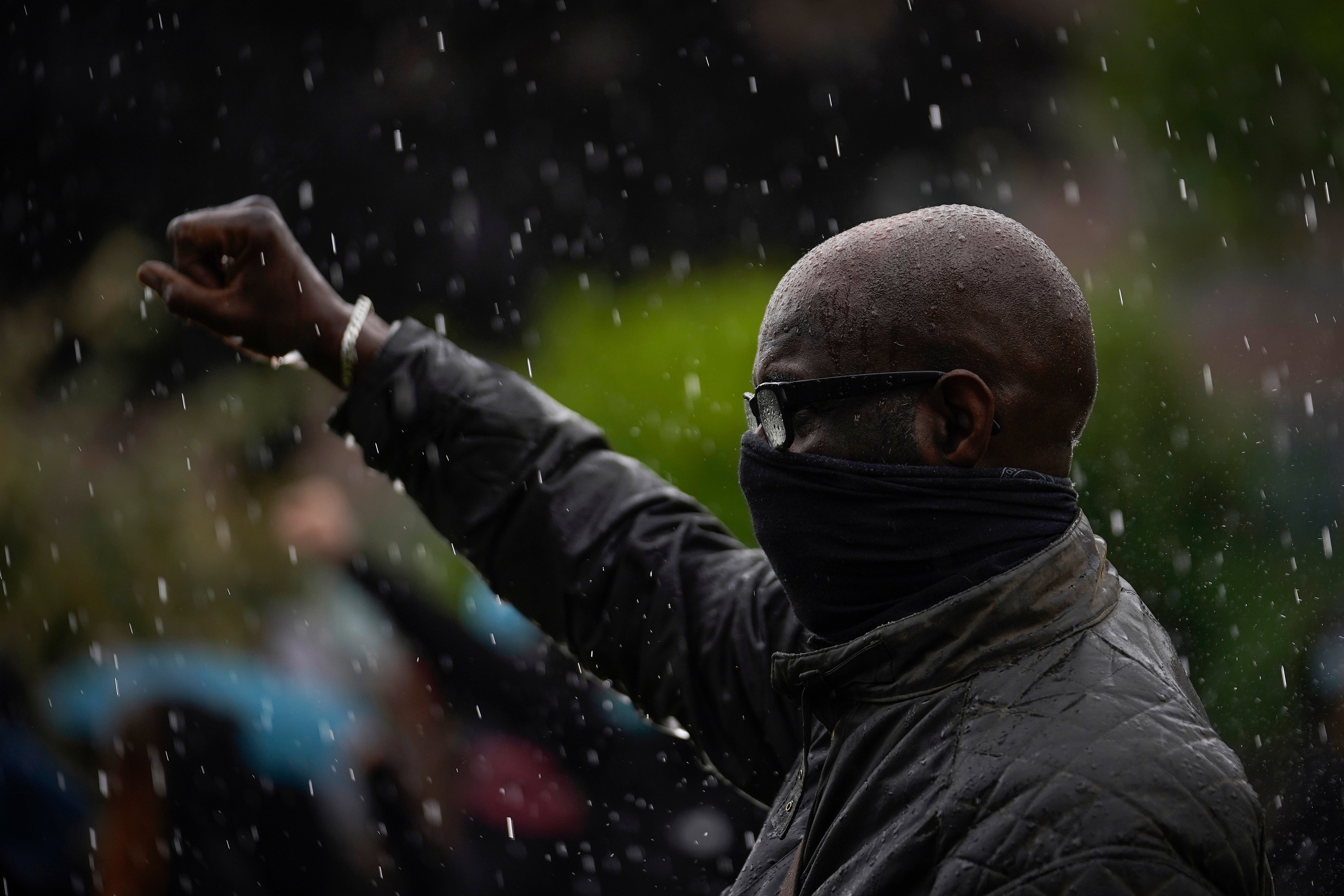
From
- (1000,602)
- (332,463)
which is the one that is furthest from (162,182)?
(1000,602)

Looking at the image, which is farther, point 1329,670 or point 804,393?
point 1329,670

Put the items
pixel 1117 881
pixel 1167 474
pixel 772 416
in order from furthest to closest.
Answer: pixel 1167 474 → pixel 772 416 → pixel 1117 881

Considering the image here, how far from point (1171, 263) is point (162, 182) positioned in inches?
178

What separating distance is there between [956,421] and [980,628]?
0.28 metres

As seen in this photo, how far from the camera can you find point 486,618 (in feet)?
16.6

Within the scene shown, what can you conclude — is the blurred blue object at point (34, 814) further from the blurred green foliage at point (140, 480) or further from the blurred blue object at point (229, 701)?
the blurred green foliage at point (140, 480)

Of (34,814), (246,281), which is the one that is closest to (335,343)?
(246,281)

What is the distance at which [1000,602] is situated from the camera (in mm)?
1425

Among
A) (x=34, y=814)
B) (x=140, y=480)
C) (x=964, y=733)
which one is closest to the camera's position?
(x=964, y=733)

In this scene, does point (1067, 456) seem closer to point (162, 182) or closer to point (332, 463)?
point (332, 463)

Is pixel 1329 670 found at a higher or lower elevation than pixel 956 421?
lower

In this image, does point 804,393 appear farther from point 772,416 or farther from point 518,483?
point 518,483

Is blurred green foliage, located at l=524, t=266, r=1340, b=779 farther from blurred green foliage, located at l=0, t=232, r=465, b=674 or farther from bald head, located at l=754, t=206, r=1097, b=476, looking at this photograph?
bald head, located at l=754, t=206, r=1097, b=476

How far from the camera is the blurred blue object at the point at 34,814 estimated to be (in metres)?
4.95
